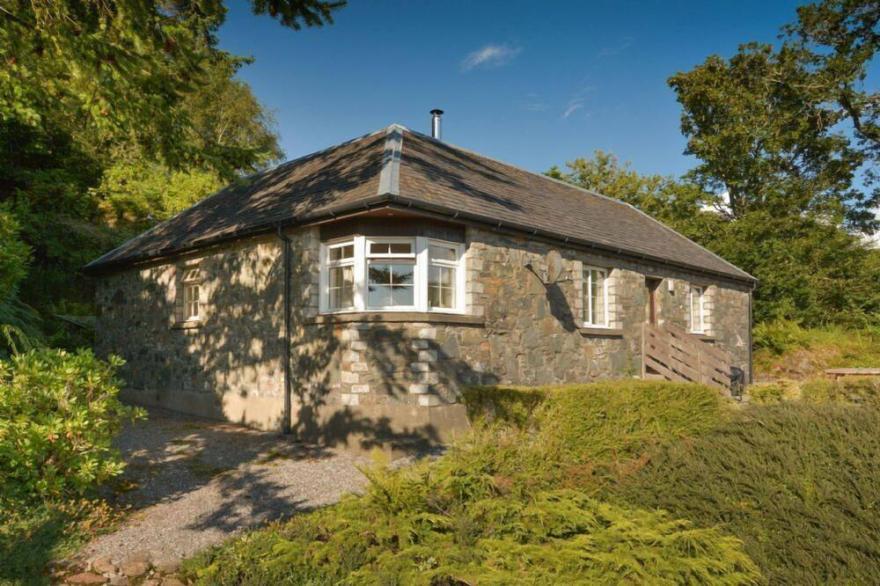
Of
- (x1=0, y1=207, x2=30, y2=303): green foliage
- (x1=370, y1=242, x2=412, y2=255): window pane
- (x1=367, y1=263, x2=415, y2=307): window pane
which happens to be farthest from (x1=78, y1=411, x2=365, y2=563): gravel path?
(x1=370, y1=242, x2=412, y2=255): window pane

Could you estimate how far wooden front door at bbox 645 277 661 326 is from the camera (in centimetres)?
1551

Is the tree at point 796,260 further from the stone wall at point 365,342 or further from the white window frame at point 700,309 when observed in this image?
the stone wall at point 365,342

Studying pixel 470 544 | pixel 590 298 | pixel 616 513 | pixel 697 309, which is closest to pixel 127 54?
pixel 470 544

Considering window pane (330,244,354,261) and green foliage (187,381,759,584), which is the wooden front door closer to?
window pane (330,244,354,261)

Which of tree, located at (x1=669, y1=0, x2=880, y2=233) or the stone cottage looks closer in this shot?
the stone cottage

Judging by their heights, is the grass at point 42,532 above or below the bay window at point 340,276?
below

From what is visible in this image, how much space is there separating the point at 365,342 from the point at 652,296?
8910 millimetres

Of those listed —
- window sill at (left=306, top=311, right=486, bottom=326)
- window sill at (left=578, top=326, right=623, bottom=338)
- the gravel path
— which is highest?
window sill at (left=306, top=311, right=486, bottom=326)

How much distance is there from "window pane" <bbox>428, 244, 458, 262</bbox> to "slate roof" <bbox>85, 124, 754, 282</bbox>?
62 centimetres

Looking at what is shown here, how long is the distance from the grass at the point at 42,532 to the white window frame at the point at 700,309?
15.1m

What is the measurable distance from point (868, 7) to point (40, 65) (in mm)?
27941

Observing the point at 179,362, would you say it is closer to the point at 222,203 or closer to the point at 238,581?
the point at 222,203

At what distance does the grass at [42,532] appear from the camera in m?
4.71

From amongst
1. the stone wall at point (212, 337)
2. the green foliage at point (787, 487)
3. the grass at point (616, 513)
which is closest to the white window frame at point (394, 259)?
the stone wall at point (212, 337)
